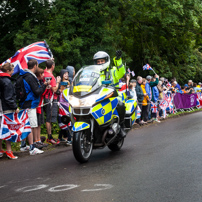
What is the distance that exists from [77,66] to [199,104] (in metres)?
11.0

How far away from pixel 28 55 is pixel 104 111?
3.78 meters

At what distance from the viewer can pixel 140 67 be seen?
102 feet

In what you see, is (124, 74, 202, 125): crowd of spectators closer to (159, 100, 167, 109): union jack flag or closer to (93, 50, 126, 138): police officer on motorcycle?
(159, 100, 167, 109): union jack flag

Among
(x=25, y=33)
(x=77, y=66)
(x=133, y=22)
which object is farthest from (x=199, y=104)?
(x=25, y=33)

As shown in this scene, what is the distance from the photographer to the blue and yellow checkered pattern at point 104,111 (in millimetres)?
7855

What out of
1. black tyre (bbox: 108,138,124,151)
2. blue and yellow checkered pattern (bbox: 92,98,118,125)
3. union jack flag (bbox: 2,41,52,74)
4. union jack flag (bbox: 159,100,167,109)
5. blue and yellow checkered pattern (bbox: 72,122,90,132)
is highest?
union jack flag (bbox: 2,41,52,74)

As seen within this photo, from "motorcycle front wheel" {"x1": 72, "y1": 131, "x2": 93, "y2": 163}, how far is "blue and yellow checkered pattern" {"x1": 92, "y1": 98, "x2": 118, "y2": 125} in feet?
1.41

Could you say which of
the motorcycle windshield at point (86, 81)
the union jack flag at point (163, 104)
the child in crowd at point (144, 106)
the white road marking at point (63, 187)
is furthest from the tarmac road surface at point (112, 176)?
the union jack flag at point (163, 104)

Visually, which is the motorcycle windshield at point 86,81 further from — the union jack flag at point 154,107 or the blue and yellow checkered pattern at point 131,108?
the union jack flag at point 154,107

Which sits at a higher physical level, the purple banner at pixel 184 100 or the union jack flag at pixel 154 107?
the union jack flag at pixel 154 107

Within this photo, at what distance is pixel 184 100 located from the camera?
25203 mm

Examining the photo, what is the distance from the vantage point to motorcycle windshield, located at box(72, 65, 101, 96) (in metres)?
7.95

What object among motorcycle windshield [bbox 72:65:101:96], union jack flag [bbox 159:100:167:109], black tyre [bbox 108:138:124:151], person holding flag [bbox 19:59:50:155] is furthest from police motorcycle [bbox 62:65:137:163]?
union jack flag [bbox 159:100:167:109]

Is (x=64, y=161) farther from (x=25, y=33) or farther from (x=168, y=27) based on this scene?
(x=168, y=27)
